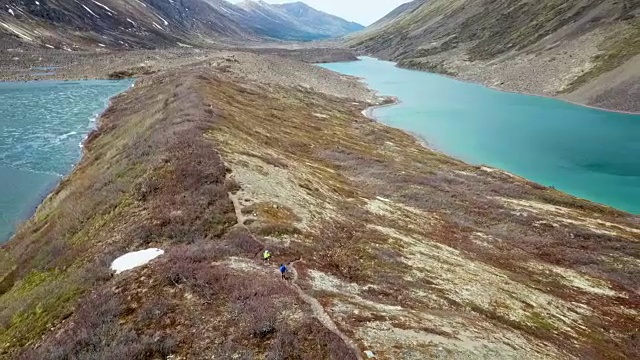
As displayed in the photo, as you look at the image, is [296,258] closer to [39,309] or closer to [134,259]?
[134,259]

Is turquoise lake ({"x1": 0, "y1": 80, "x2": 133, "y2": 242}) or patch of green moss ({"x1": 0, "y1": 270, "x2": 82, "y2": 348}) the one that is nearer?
patch of green moss ({"x1": 0, "y1": 270, "x2": 82, "y2": 348})

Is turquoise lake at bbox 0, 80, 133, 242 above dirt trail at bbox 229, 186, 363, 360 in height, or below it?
below

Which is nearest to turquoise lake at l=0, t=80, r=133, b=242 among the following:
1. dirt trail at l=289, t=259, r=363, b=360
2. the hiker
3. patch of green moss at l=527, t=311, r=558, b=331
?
the hiker

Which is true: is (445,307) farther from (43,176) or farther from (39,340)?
(43,176)

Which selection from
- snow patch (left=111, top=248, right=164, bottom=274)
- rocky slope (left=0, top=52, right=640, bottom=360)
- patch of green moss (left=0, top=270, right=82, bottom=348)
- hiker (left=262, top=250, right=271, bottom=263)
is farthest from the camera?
hiker (left=262, top=250, right=271, bottom=263)

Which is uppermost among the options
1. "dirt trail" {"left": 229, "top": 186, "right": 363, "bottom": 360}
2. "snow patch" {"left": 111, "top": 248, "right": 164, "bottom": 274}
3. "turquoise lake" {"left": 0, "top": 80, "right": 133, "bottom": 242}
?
"dirt trail" {"left": 229, "top": 186, "right": 363, "bottom": 360}

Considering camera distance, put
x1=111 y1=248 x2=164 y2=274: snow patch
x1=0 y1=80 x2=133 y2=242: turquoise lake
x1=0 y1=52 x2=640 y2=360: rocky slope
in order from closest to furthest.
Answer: x1=0 y1=52 x2=640 y2=360: rocky slope
x1=111 y1=248 x2=164 y2=274: snow patch
x1=0 y1=80 x2=133 y2=242: turquoise lake

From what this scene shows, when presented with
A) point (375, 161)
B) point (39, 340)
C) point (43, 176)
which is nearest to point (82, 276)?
point (39, 340)

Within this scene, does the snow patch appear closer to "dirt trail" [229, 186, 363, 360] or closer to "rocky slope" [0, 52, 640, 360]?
"rocky slope" [0, 52, 640, 360]
